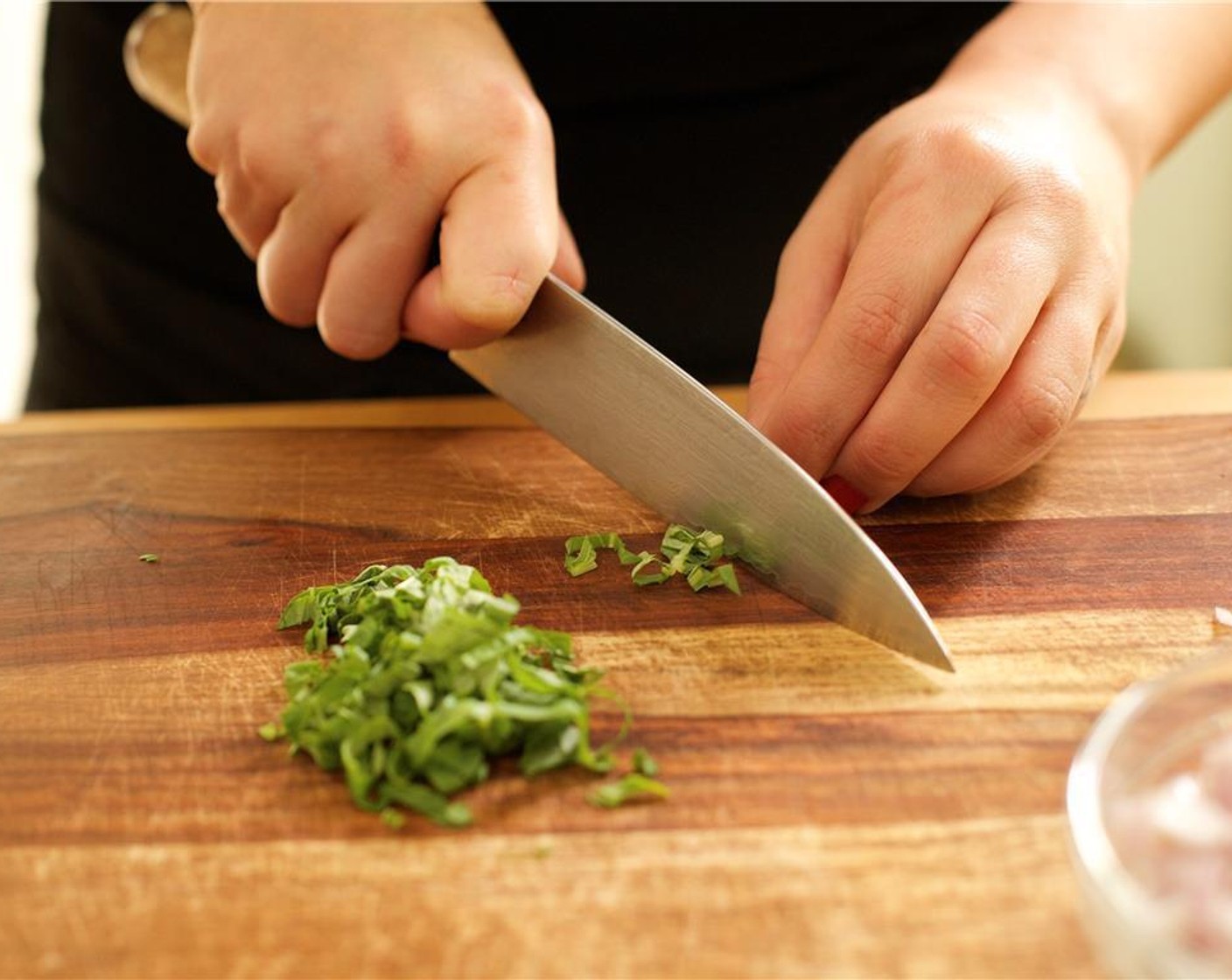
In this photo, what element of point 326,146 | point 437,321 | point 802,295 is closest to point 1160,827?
point 802,295

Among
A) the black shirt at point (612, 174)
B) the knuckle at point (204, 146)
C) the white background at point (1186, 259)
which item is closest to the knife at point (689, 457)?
the knuckle at point (204, 146)

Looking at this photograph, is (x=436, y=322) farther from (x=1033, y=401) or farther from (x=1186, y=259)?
(x=1186, y=259)

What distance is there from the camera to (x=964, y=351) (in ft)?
3.67

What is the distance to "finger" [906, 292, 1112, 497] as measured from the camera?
1.17 meters

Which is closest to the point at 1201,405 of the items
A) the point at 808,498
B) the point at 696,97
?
the point at 808,498

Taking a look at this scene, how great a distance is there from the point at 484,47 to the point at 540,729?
699mm

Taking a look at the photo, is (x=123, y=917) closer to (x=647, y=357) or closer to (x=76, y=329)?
(x=647, y=357)

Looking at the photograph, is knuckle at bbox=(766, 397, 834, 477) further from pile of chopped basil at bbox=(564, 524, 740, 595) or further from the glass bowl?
the glass bowl

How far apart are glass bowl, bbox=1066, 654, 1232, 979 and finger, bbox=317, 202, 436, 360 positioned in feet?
2.48

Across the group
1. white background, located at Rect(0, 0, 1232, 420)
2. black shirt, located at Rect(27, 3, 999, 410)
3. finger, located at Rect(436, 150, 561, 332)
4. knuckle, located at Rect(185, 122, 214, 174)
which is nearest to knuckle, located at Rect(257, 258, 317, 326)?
knuckle, located at Rect(185, 122, 214, 174)

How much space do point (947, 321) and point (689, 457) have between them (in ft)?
0.78

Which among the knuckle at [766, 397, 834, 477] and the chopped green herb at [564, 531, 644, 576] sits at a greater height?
the knuckle at [766, 397, 834, 477]

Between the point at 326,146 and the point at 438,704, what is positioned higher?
the point at 326,146

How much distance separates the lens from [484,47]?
4.37 ft
